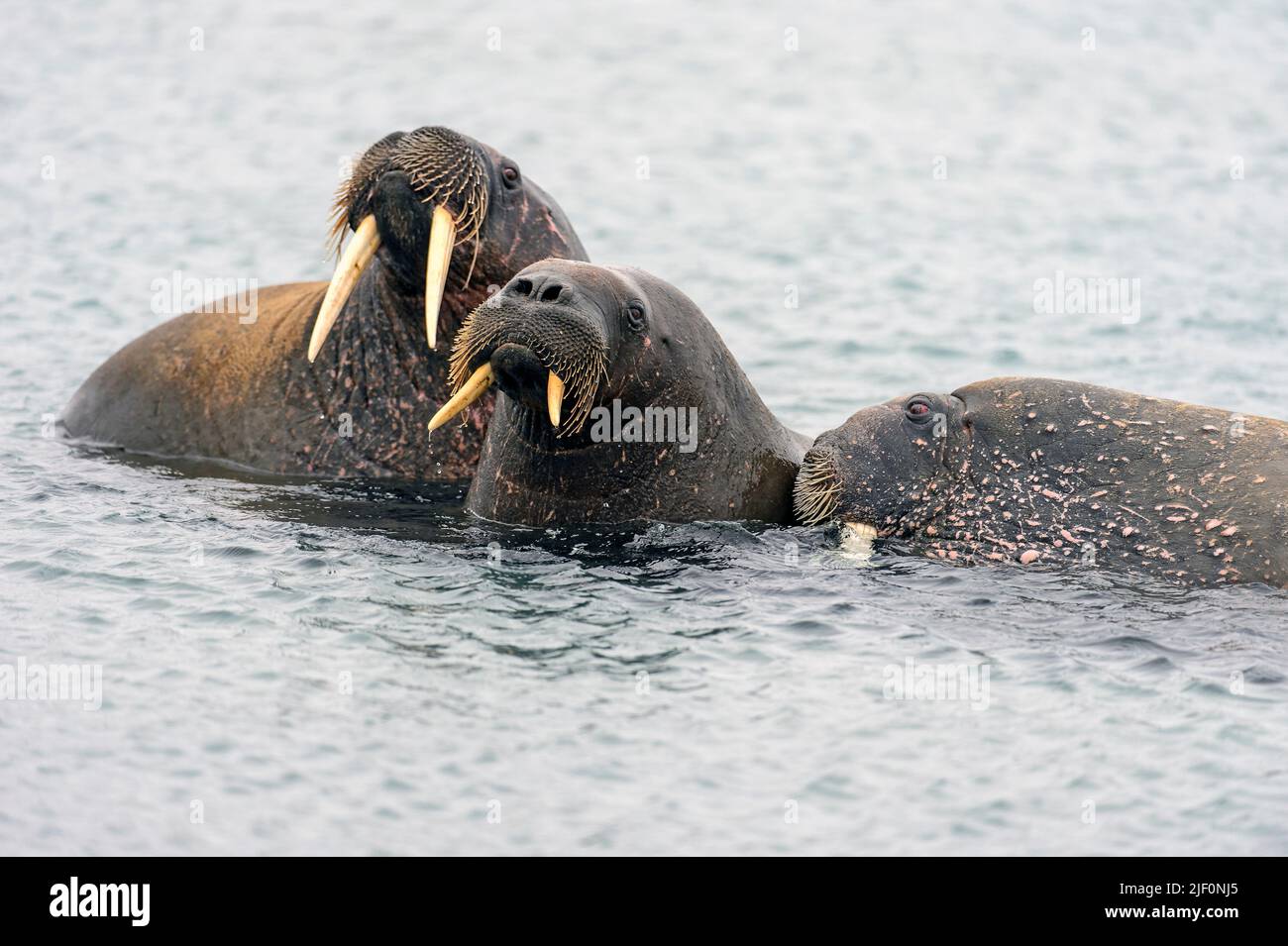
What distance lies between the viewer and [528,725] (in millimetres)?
8219

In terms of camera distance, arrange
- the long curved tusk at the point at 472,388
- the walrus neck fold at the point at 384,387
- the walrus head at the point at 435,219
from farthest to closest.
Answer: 1. the walrus neck fold at the point at 384,387
2. the walrus head at the point at 435,219
3. the long curved tusk at the point at 472,388

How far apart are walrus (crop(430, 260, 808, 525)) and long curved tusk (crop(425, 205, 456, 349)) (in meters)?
0.71

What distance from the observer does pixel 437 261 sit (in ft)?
35.8

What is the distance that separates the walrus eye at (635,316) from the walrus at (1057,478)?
132 cm

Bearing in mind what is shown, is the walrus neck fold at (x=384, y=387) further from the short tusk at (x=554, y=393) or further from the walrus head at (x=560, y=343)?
the short tusk at (x=554, y=393)

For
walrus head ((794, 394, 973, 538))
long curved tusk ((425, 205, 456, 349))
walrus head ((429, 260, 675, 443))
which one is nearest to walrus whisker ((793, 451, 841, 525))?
walrus head ((794, 394, 973, 538))

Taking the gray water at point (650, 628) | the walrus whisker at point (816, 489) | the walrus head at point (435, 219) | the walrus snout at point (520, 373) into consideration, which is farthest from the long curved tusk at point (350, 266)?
the walrus whisker at point (816, 489)

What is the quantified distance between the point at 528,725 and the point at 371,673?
913 mm

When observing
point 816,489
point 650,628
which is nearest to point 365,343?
point 816,489

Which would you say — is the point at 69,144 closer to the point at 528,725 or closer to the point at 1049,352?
the point at 1049,352

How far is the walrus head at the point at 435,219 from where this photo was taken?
11.0m

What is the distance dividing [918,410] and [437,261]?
9.72 ft

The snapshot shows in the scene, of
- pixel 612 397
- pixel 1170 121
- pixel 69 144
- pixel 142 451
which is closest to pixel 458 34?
pixel 69 144

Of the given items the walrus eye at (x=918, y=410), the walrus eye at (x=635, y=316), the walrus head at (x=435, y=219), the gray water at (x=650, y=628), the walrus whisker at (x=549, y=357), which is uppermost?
the walrus head at (x=435, y=219)
